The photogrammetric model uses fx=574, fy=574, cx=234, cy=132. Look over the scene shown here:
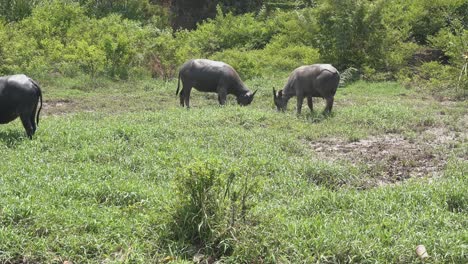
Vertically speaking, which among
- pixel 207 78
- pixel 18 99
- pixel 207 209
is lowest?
pixel 207 78

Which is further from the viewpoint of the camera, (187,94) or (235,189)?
(187,94)

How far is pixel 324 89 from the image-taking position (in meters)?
11.7

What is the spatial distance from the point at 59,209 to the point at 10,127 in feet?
15.8

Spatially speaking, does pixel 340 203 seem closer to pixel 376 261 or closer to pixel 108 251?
pixel 376 261

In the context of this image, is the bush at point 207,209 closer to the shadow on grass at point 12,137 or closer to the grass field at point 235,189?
the grass field at point 235,189

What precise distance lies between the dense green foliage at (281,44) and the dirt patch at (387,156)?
5.31 metres

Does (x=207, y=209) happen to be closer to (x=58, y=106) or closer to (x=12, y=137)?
(x=12, y=137)

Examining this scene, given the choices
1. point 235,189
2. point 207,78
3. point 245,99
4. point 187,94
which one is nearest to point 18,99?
point 235,189

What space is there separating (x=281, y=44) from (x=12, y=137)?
13.0 meters

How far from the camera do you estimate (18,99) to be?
8523 mm

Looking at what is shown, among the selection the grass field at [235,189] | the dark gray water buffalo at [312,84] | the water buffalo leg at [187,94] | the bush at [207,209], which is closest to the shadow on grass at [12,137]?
the grass field at [235,189]

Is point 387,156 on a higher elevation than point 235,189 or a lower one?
lower

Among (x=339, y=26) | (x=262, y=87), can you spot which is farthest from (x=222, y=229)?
(x=339, y=26)

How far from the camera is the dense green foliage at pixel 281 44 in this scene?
640 inches
